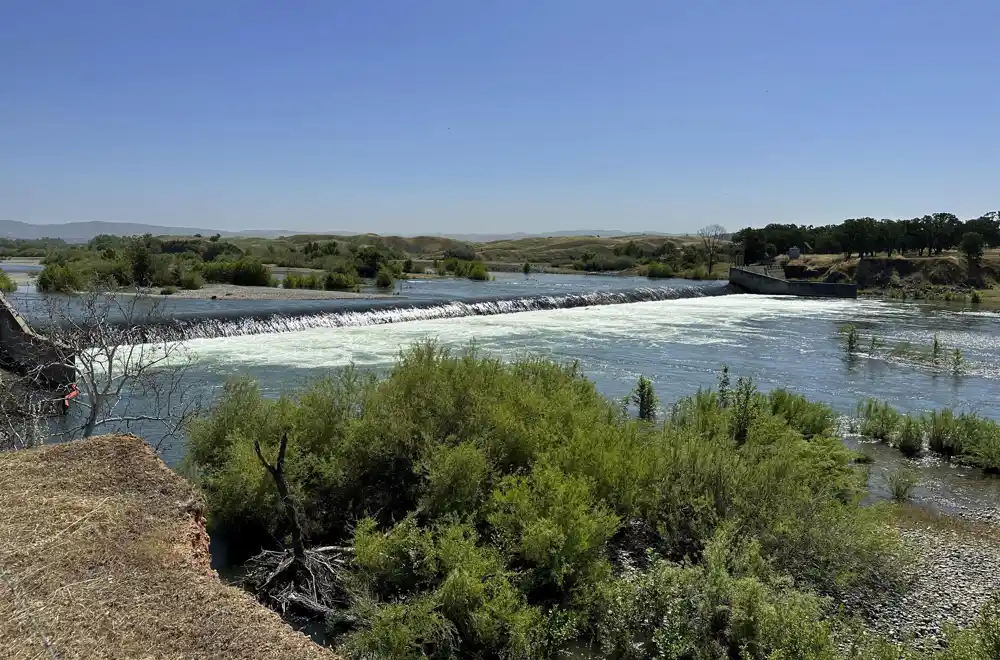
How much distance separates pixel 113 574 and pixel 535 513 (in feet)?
11.5

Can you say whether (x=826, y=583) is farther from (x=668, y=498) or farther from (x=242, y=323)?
(x=242, y=323)

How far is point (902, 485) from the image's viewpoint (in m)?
9.39

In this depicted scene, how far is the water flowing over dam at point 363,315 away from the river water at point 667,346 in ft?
0.33

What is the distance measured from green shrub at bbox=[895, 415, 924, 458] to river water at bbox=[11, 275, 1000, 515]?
24cm

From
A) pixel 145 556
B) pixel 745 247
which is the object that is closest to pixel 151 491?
pixel 145 556

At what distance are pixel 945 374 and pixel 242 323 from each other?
2194 centimetres

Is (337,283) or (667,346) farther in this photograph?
(337,283)

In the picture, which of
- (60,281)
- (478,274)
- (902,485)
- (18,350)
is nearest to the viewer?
(902,485)

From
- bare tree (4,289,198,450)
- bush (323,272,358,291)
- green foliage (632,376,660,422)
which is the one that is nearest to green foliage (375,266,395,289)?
bush (323,272,358,291)

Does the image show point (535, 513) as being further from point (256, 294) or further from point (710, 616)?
point (256, 294)

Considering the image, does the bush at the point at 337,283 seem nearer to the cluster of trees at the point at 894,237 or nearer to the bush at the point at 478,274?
the bush at the point at 478,274

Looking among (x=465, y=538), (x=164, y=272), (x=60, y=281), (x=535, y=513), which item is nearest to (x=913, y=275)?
(x=164, y=272)

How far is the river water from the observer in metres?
15.4

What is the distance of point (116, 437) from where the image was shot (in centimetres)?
557
